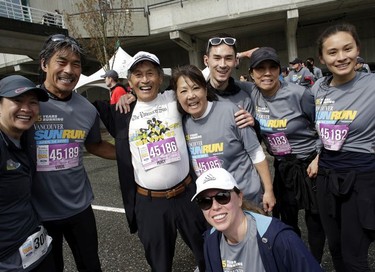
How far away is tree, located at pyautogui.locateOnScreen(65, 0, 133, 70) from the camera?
47.0 ft

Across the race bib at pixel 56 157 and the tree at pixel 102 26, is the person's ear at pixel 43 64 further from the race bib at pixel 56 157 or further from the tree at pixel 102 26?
the tree at pixel 102 26

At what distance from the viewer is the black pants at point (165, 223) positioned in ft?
7.84

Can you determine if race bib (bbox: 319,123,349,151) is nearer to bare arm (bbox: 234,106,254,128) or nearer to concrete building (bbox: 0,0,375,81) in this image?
bare arm (bbox: 234,106,254,128)

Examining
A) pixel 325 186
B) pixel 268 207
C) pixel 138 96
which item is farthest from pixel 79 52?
pixel 325 186

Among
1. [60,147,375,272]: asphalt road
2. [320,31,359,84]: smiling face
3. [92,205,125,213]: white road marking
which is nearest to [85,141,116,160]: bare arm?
[60,147,375,272]: asphalt road

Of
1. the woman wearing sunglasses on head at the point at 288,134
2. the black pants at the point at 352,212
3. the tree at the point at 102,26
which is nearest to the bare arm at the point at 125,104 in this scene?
the woman wearing sunglasses on head at the point at 288,134

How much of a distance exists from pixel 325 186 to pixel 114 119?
1.69m

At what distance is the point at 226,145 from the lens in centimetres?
236

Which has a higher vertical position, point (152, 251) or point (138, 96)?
point (138, 96)

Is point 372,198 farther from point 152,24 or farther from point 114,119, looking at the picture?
point 152,24

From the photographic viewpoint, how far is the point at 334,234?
7.64ft

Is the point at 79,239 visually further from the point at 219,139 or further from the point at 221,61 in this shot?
the point at 221,61

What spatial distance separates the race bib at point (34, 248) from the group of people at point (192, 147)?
0.01 m

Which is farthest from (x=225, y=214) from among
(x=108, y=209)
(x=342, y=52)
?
(x=108, y=209)
